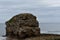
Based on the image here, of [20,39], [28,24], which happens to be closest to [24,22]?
[28,24]

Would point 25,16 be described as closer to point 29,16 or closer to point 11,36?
point 29,16

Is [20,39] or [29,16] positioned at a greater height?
[29,16]

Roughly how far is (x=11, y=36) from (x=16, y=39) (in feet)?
27.1

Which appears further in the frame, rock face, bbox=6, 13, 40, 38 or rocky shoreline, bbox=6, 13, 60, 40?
rock face, bbox=6, 13, 40, 38

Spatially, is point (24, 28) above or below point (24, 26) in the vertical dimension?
below

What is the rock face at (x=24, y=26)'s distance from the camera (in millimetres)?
70812

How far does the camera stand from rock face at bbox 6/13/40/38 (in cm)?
7081

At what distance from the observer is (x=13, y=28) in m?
78.0

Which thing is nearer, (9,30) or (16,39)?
(16,39)

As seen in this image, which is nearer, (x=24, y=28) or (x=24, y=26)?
(x=24, y=28)

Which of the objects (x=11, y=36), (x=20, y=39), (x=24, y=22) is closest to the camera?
(x=20, y=39)

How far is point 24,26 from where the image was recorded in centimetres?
7294

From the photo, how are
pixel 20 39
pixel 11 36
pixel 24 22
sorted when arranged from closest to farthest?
pixel 20 39
pixel 24 22
pixel 11 36

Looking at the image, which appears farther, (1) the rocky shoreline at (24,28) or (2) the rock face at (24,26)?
(2) the rock face at (24,26)
